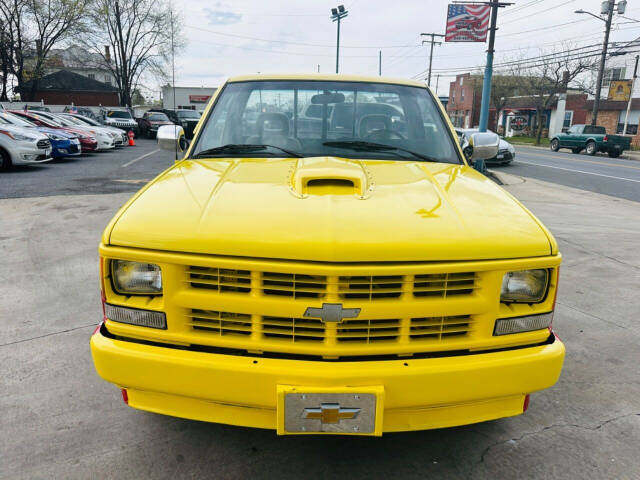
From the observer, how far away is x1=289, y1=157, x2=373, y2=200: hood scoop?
2.29 meters

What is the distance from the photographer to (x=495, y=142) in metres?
3.71

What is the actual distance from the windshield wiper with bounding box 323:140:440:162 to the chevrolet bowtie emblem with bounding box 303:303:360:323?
1.46 metres

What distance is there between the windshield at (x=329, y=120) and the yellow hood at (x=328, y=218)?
1.87ft

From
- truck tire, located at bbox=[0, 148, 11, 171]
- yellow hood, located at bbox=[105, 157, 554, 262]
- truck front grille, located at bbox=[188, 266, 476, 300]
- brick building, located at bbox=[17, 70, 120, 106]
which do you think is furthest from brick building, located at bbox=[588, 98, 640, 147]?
brick building, located at bbox=[17, 70, 120, 106]

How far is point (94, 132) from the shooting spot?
61.9 feet

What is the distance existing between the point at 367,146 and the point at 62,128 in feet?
55.0

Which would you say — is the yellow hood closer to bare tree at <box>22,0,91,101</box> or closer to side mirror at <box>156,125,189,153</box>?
side mirror at <box>156,125,189,153</box>

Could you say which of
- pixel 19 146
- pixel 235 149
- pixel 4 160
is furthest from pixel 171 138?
pixel 4 160

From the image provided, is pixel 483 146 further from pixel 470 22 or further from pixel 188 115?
pixel 188 115

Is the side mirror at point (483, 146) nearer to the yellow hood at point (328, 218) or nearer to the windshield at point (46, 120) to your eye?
the yellow hood at point (328, 218)

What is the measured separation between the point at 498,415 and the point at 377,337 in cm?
72

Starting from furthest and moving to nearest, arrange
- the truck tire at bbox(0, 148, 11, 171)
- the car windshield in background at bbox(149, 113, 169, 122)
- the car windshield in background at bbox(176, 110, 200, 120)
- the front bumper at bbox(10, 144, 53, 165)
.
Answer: the car windshield in background at bbox(149, 113, 169, 122), the car windshield in background at bbox(176, 110, 200, 120), the front bumper at bbox(10, 144, 53, 165), the truck tire at bbox(0, 148, 11, 171)

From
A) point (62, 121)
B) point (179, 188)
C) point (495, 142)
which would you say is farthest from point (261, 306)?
point (62, 121)

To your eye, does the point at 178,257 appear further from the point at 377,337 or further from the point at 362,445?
the point at 362,445
